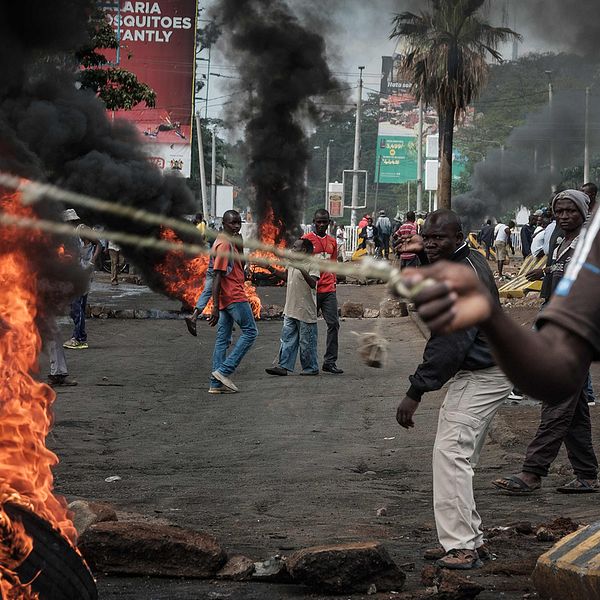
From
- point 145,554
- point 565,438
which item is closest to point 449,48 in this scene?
point 565,438

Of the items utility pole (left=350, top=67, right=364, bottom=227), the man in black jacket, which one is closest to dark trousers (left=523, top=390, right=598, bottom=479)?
the man in black jacket

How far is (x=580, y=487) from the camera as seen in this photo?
24.2ft

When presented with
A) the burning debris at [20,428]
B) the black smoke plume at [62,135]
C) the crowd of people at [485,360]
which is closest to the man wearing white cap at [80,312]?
the black smoke plume at [62,135]

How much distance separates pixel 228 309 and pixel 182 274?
40.3 feet

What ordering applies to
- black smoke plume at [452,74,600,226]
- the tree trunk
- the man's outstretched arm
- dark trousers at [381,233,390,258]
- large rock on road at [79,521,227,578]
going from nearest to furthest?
the man's outstretched arm → large rock on road at [79,521,227,578] → the tree trunk → dark trousers at [381,233,390,258] → black smoke plume at [452,74,600,226]

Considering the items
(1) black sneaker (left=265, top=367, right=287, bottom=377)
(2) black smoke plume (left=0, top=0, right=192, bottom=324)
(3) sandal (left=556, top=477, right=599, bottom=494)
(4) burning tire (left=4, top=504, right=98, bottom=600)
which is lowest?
(1) black sneaker (left=265, top=367, right=287, bottom=377)

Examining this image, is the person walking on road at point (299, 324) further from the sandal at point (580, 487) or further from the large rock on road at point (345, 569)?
the large rock on road at point (345, 569)

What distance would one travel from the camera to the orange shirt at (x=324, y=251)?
13.1 metres

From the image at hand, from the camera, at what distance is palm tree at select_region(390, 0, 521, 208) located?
2691cm

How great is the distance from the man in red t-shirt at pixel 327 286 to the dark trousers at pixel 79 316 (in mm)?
3373

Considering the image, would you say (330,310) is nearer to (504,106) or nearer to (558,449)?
(558,449)

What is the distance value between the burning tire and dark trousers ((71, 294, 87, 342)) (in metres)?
10.8

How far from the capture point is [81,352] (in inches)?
616

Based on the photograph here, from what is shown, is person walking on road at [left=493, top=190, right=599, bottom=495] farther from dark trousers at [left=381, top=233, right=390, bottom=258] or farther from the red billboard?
dark trousers at [left=381, top=233, right=390, bottom=258]
